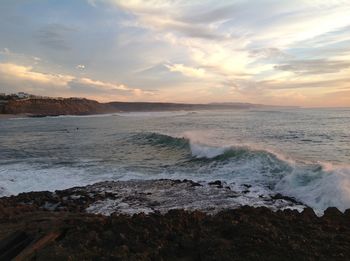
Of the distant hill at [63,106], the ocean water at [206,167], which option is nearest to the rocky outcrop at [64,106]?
the distant hill at [63,106]

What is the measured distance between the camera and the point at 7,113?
10244 cm

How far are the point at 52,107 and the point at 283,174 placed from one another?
399 ft

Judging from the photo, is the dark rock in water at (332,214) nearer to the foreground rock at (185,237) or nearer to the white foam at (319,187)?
the foreground rock at (185,237)

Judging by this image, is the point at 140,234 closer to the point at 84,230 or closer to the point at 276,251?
the point at 84,230

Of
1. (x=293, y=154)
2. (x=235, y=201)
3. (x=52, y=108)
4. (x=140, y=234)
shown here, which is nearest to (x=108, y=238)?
(x=140, y=234)

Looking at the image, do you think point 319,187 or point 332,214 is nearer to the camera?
point 332,214

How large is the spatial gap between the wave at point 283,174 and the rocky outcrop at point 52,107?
96.4 meters

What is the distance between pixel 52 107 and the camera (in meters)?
127

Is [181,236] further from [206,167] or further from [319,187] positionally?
[206,167]

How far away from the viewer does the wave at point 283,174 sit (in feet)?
35.1

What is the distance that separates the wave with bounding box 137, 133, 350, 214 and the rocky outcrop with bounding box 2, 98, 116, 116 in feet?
316

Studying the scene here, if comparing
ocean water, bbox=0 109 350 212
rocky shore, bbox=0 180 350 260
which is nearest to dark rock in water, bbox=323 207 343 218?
rocky shore, bbox=0 180 350 260

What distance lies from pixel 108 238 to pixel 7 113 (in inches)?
4158

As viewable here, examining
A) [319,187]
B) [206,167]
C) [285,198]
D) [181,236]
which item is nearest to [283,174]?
[319,187]
